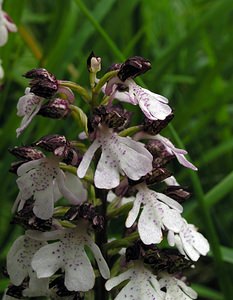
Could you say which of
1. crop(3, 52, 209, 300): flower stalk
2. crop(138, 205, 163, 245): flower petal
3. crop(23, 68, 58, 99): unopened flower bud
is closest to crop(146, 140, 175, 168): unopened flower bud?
crop(3, 52, 209, 300): flower stalk

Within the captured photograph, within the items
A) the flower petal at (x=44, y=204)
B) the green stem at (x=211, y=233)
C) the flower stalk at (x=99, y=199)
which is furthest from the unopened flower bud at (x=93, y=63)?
the green stem at (x=211, y=233)

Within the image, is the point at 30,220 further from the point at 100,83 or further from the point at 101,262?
the point at 100,83

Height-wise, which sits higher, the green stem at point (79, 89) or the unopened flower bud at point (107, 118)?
the green stem at point (79, 89)

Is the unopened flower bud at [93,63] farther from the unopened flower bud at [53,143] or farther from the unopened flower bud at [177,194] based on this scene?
the unopened flower bud at [177,194]

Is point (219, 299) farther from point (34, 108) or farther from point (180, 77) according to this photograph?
point (34, 108)

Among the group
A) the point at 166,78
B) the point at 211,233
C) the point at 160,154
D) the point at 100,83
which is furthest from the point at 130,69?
the point at 166,78
